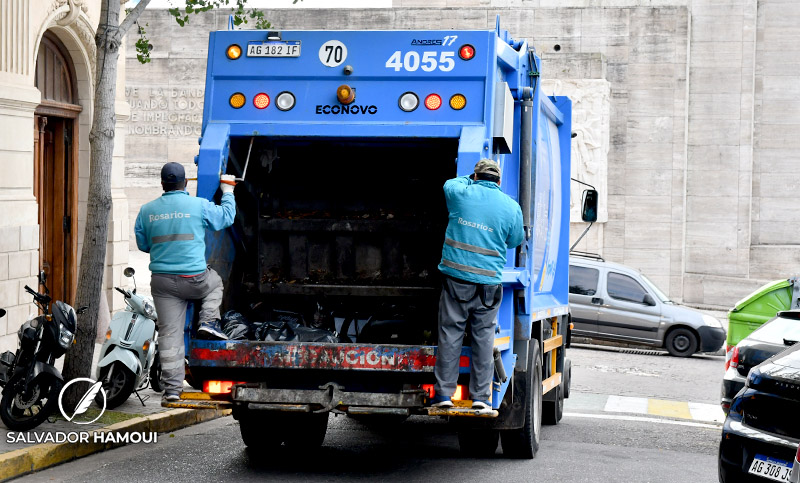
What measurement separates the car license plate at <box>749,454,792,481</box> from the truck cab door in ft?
39.3

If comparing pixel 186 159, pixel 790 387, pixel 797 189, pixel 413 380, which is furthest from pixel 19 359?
pixel 797 189

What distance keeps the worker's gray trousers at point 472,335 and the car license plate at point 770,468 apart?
1.65 meters

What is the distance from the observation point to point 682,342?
17953mm

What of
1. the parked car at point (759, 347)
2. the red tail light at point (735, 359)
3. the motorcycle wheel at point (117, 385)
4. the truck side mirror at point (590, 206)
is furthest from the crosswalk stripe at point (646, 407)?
the motorcycle wheel at point (117, 385)

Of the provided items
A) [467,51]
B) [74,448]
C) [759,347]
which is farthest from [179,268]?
[759,347]

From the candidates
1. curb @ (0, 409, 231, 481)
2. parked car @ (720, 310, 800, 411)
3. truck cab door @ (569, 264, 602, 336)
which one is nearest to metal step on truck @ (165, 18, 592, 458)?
curb @ (0, 409, 231, 481)

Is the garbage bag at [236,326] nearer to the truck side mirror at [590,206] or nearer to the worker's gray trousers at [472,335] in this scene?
the worker's gray trousers at [472,335]

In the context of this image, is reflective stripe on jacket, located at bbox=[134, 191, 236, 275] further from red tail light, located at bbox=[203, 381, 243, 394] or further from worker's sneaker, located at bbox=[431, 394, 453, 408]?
worker's sneaker, located at bbox=[431, 394, 453, 408]

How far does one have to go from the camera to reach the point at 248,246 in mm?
8062

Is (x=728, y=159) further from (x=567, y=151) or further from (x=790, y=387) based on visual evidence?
(x=790, y=387)

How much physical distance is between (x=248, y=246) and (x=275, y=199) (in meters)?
0.41

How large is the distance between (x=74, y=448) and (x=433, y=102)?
3385mm

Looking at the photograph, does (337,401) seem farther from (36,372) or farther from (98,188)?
(98,188)

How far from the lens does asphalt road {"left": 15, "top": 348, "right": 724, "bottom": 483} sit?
24.1ft
